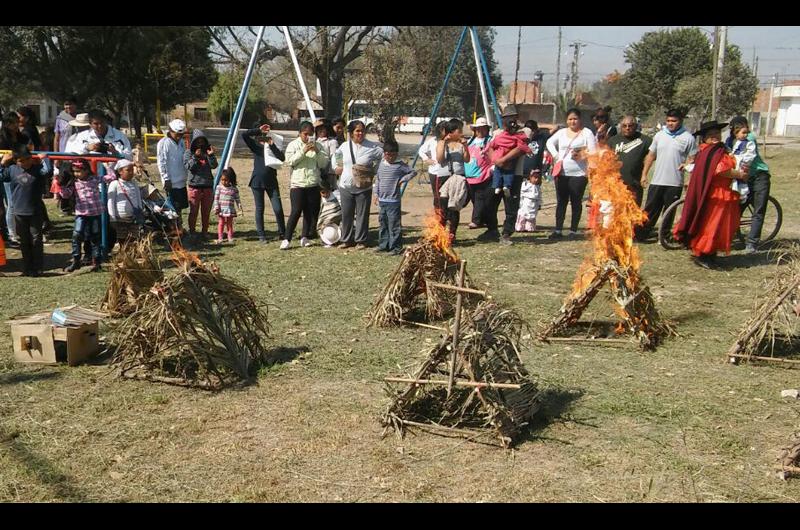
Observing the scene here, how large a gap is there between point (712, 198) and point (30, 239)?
8284 millimetres

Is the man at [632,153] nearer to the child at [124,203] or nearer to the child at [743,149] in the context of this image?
the child at [743,149]

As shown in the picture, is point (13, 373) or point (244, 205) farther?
point (244, 205)

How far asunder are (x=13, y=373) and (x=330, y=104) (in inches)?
955

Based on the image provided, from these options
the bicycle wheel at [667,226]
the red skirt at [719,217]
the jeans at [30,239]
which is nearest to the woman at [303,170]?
the jeans at [30,239]

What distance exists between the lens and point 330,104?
29.0 m

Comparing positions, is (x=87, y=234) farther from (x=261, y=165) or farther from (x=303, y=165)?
(x=303, y=165)

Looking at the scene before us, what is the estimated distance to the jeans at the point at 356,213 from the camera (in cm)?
1079

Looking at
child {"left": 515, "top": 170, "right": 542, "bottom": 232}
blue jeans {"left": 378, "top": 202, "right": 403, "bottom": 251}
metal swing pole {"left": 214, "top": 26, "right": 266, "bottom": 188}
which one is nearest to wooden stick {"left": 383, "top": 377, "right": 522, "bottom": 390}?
blue jeans {"left": 378, "top": 202, "right": 403, "bottom": 251}

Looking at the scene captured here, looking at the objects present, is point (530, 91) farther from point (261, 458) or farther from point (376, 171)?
point (261, 458)
